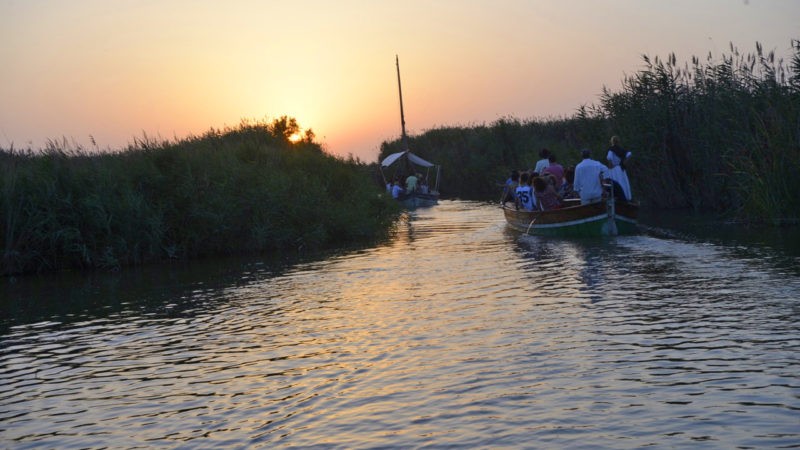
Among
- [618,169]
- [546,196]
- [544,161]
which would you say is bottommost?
[546,196]

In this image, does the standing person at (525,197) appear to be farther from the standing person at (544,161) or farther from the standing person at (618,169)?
the standing person at (618,169)

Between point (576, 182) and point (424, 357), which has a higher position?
point (576, 182)

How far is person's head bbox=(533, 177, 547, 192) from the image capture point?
24875 millimetres

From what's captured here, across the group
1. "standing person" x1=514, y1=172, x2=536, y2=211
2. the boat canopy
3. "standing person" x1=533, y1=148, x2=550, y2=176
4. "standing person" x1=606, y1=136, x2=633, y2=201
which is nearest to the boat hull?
"standing person" x1=606, y1=136, x2=633, y2=201

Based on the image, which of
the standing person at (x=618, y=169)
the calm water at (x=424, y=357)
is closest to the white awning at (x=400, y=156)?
the standing person at (x=618, y=169)

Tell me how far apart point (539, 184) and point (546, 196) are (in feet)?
1.61

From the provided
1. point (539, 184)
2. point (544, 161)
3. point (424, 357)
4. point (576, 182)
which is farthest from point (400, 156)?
point (424, 357)

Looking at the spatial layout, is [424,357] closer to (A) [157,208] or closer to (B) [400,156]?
(A) [157,208]

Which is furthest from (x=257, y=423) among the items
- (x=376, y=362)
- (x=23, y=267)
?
(x=23, y=267)

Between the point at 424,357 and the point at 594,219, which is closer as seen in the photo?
the point at 424,357

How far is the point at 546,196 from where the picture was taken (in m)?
25.2

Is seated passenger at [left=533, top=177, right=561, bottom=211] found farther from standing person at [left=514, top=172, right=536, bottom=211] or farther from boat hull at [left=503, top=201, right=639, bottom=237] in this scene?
standing person at [left=514, top=172, right=536, bottom=211]

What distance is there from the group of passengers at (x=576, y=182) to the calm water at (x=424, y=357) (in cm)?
509

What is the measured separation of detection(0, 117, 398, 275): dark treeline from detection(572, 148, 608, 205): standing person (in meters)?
6.64
